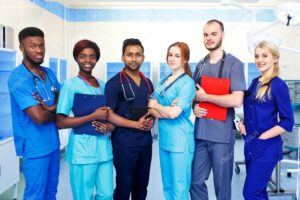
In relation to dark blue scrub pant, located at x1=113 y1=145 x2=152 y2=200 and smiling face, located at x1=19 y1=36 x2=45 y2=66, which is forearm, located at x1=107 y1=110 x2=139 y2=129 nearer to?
dark blue scrub pant, located at x1=113 y1=145 x2=152 y2=200

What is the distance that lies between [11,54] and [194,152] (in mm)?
1961

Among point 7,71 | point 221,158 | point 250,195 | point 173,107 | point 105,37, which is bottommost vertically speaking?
point 250,195

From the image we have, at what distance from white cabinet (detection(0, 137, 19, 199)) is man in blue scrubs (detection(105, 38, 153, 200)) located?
1.09 meters

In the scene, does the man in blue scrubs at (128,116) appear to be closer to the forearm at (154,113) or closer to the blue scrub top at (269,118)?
the forearm at (154,113)

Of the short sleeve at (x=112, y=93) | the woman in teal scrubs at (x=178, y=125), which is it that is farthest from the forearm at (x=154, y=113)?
the short sleeve at (x=112, y=93)

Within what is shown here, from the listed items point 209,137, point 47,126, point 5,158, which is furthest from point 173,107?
point 5,158

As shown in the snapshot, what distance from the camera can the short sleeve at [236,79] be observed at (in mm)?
1889

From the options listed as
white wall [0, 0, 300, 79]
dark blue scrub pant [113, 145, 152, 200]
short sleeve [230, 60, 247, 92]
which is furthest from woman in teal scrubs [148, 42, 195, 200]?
white wall [0, 0, 300, 79]

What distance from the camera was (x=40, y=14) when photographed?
14.9 feet

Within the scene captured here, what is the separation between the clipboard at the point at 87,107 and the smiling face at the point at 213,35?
0.72 meters

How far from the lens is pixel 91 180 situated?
72.0 inches

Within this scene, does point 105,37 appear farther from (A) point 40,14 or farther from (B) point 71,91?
(B) point 71,91

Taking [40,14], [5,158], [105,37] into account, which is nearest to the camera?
[5,158]

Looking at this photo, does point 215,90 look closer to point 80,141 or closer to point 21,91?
point 80,141
